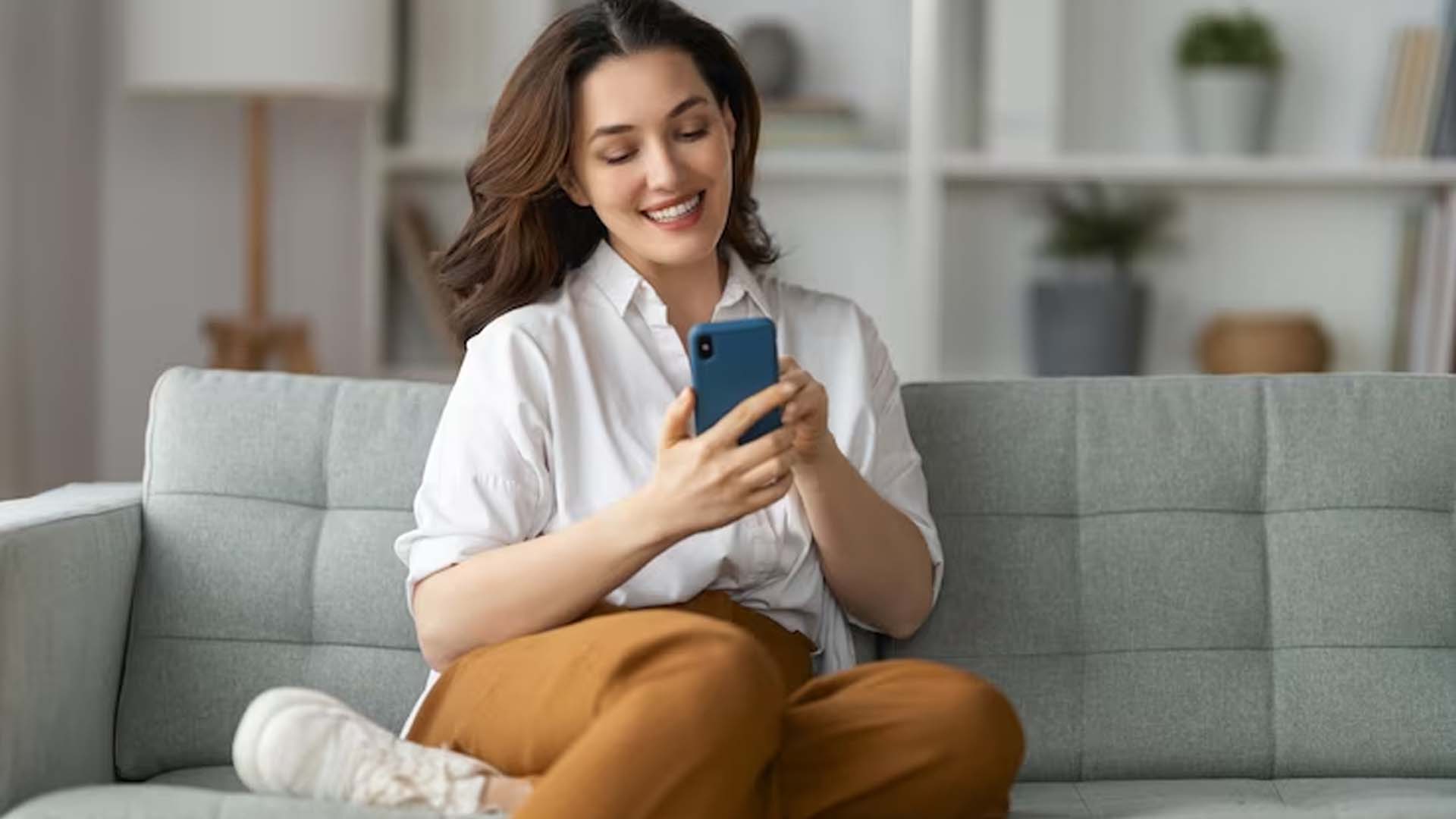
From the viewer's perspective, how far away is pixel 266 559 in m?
2.13

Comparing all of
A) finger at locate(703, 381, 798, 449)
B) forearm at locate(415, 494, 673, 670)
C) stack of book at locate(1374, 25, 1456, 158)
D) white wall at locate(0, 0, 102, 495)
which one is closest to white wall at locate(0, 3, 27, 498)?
white wall at locate(0, 0, 102, 495)

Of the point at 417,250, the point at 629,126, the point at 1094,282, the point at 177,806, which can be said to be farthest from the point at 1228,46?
the point at 177,806

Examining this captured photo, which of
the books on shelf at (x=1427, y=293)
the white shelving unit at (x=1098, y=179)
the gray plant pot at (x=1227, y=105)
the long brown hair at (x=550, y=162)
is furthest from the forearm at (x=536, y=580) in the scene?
the books on shelf at (x=1427, y=293)

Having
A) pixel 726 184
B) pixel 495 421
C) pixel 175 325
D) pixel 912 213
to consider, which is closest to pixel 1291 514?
pixel 726 184

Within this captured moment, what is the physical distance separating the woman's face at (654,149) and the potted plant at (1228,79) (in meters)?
2.18

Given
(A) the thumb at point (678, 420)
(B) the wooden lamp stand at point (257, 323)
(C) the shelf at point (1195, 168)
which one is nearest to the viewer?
(A) the thumb at point (678, 420)

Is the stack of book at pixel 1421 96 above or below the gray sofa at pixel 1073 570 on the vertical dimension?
above

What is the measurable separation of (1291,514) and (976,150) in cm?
196

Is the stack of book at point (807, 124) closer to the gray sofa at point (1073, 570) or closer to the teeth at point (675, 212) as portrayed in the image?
the gray sofa at point (1073, 570)

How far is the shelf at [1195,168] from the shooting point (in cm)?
388

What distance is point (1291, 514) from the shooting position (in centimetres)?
216

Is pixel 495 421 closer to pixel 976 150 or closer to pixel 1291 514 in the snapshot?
pixel 1291 514

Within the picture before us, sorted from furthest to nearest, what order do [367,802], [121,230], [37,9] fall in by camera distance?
[121,230] < [37,9] < [367,802]

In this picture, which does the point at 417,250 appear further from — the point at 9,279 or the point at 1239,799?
the point at 1239,799
